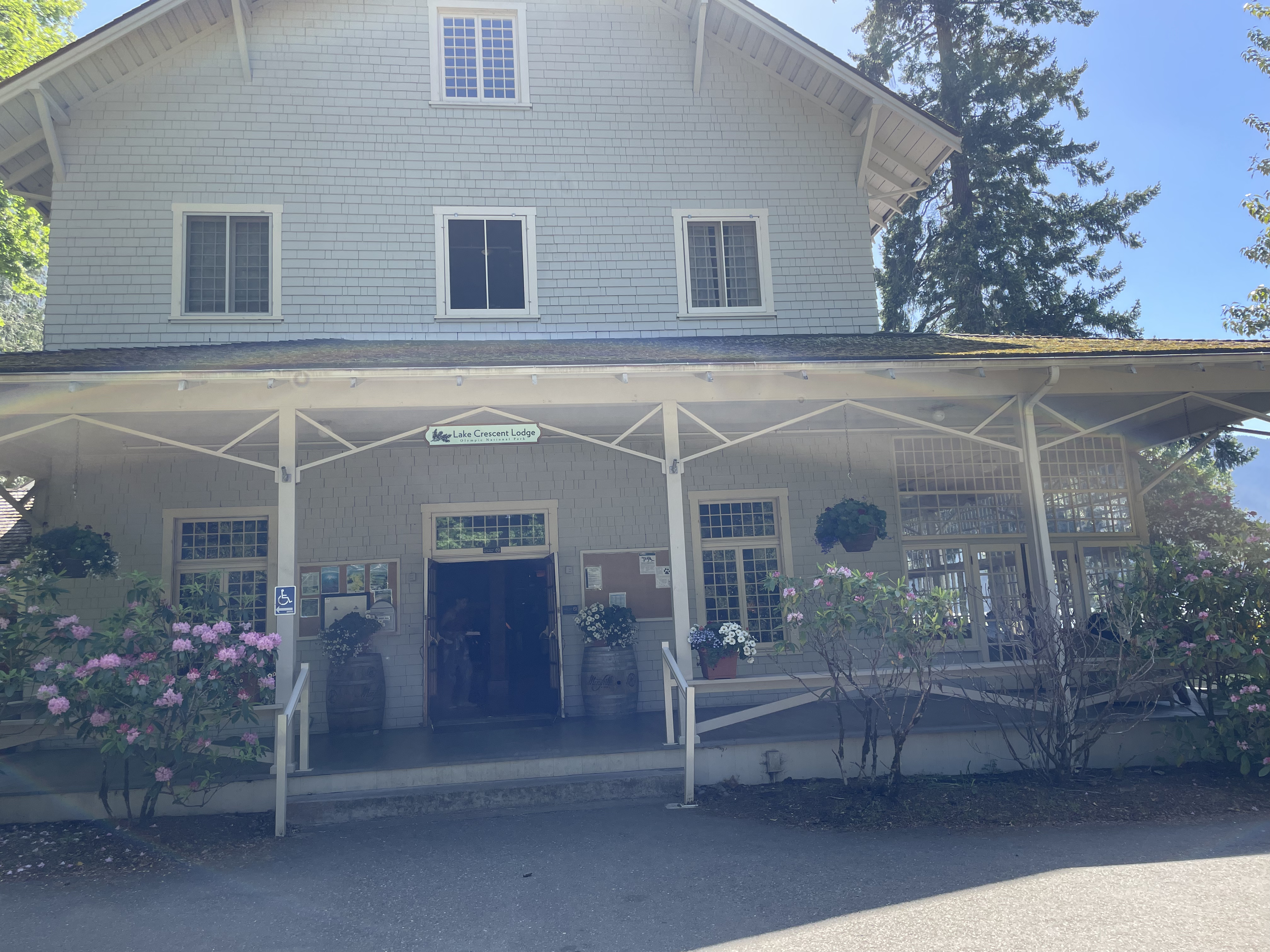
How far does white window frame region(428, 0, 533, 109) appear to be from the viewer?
11.4 metres

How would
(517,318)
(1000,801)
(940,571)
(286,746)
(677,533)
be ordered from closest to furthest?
(286,746) < (1000,801) < (677,533) < (517,318) < (940,571)

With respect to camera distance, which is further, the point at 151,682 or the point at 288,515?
the point at 288,515

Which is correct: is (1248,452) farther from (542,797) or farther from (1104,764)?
(542,797)

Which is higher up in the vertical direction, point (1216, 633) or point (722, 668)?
point (1216, 633)

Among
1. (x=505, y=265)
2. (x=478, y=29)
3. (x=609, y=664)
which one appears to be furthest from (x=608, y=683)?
(x=478, y=29)

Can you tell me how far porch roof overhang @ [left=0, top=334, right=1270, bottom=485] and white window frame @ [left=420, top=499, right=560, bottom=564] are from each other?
93 centimetres

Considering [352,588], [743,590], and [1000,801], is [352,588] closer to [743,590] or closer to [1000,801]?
[743,590]

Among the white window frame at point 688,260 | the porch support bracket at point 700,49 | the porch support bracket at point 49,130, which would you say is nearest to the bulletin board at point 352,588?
the white window frame at point 688,260

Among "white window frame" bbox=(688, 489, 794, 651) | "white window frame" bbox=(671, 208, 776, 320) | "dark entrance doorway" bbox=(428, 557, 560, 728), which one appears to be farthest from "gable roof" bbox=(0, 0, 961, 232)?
"dark entrance doorway" bbox=(428, 557, 560, 728)

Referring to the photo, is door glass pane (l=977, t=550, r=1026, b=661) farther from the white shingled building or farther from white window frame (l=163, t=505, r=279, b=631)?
white window frame (l=163, t=505, r=279, b=631)

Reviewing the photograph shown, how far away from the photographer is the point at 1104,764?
27.2ft

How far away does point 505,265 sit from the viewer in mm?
11273

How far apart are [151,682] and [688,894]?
4.31m

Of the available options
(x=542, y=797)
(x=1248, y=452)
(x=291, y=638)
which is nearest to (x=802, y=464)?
(x=542, y=797)
